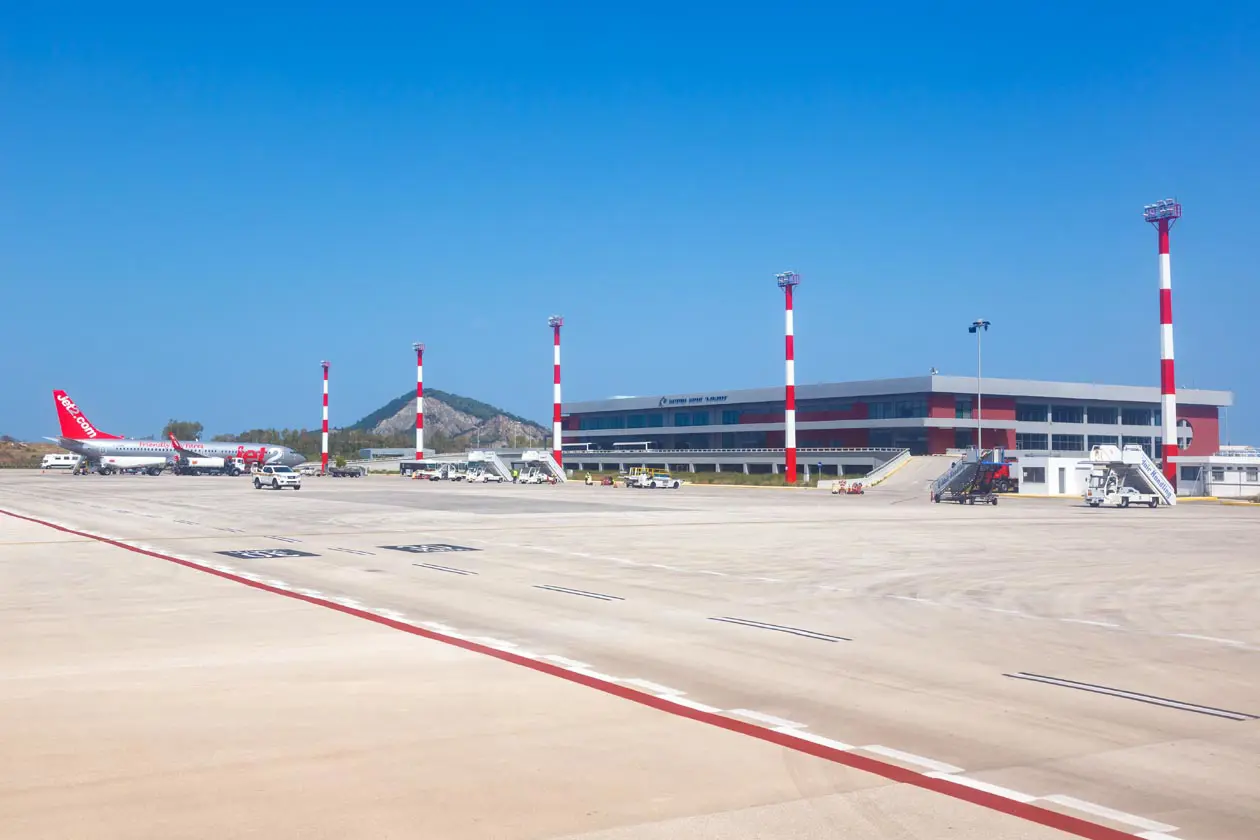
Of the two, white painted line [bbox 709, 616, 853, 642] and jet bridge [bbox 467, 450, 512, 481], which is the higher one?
jet bridge [bbox 467, 450, 512, 481]

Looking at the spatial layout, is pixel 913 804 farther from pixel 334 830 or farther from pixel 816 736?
pixel 334 830

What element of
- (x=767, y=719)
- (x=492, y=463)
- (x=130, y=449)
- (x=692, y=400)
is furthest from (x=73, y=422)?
(x=767, y=719)

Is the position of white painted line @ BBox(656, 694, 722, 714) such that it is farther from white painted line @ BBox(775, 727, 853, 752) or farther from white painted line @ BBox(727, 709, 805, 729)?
white painted line @ BBox(775, 727, 853, 752)

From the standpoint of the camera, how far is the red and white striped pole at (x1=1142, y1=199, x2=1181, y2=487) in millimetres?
72250

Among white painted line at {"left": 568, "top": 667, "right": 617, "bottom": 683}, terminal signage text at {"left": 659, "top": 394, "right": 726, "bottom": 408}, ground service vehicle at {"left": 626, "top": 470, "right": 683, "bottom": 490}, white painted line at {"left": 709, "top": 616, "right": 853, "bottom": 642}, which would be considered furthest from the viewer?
terminal signage text at {"left": 659, "top": 394, "right": 726, "bottom": 408}

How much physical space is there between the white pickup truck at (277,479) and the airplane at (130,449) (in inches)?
1693

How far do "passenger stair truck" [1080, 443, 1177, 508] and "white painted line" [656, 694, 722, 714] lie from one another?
5606 cm

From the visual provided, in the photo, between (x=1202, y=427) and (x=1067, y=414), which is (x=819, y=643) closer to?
(x=1067, y=414)

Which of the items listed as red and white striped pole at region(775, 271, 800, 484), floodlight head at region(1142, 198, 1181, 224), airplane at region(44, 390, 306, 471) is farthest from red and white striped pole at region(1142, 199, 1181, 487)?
airplane at region(44, 390, 306, 471)

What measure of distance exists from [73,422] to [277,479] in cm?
5706

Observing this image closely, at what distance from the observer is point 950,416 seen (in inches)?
4459

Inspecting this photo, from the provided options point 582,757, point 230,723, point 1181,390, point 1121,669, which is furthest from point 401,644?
point 1181,390

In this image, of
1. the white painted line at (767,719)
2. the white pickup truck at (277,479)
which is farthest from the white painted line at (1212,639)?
the white pickup truck at (277,479)

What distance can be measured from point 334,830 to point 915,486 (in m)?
91.3
